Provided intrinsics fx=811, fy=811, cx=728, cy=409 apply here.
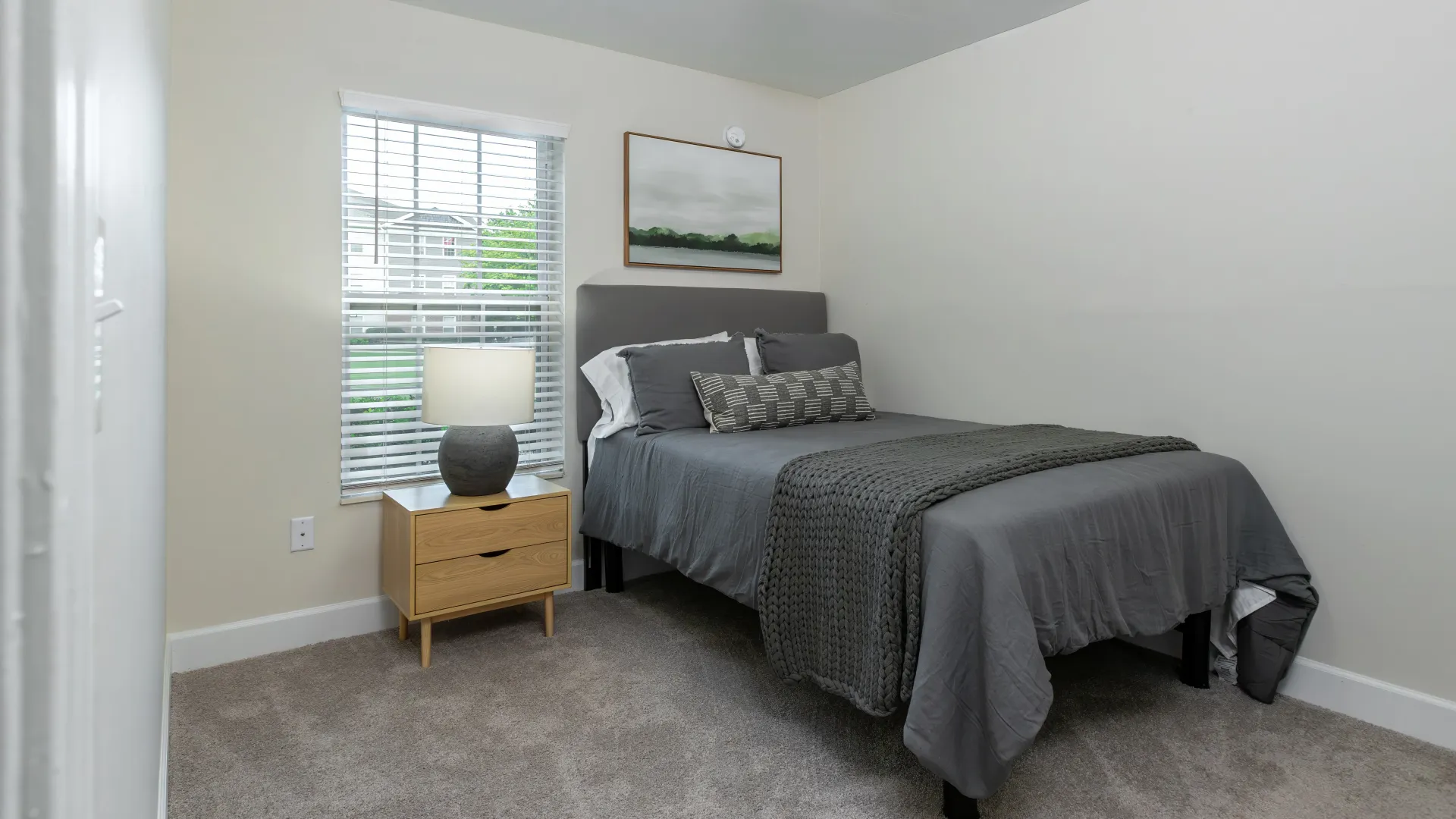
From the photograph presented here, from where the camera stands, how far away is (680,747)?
223 cm

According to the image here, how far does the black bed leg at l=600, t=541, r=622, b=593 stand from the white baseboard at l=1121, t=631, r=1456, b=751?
248 centimetres

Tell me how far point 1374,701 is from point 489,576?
283 cm

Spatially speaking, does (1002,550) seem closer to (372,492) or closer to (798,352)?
(798,352)

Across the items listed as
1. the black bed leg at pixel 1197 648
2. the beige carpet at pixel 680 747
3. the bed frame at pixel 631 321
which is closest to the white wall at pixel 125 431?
the beige carpet at pixel 680 747

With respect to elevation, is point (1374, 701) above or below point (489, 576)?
below

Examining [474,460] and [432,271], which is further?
[432,271]

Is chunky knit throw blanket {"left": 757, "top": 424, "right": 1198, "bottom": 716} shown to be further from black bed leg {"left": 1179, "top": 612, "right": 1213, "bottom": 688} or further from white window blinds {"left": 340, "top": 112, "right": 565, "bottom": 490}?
white window blinds {"left": 340, "top": 112, "right": 565, "bottom": 490}

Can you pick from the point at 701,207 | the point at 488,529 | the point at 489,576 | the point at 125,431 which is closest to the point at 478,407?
the point at 488,529

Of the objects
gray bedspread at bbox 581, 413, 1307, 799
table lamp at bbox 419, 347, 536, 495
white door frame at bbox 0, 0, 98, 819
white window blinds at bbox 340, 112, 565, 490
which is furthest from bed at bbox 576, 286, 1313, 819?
white door frame at bbox 0, 0, 98, 819

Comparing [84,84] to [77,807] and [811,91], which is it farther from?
[811,91]

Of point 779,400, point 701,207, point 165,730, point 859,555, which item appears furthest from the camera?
point 701,207

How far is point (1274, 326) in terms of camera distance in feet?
8.63

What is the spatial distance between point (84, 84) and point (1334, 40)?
3158 mm

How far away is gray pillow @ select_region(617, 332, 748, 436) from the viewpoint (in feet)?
10.6
